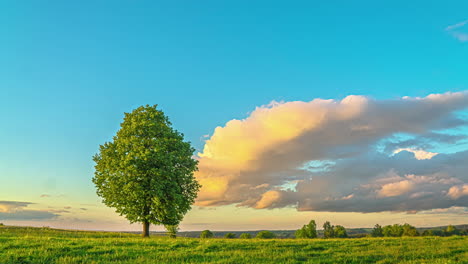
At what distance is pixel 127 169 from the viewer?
3747 centimetres

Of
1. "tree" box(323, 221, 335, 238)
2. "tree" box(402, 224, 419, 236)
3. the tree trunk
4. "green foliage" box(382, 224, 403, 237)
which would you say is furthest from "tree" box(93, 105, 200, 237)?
"tree" box(323, 221, 335, 238)

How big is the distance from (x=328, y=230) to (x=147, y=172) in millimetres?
106477

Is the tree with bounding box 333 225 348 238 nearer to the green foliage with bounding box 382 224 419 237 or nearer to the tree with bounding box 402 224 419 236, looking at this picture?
the green foliage with bounding box 382 224 419 237

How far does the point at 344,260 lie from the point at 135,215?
1023 inches

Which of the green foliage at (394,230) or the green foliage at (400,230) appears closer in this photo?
the green foliage at (400,230)

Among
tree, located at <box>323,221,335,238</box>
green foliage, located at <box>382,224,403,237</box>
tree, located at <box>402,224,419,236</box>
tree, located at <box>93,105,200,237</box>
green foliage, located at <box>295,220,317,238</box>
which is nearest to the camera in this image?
tree, located at <box>93,105,200,237</box>

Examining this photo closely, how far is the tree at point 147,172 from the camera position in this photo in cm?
3784

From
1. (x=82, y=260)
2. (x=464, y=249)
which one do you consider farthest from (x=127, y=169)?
(x=464, y=249)

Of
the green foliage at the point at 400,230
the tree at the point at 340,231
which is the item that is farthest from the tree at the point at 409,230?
the tree at the point at 340,231

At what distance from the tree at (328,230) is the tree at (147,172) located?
9799cm

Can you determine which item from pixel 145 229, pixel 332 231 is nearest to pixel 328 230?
pixel 332 231

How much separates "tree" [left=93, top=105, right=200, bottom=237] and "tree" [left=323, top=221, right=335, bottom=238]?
321 feet

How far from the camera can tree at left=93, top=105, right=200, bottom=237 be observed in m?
37.8

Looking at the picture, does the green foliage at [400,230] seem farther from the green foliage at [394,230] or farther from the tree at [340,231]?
the tree at [340,231]
